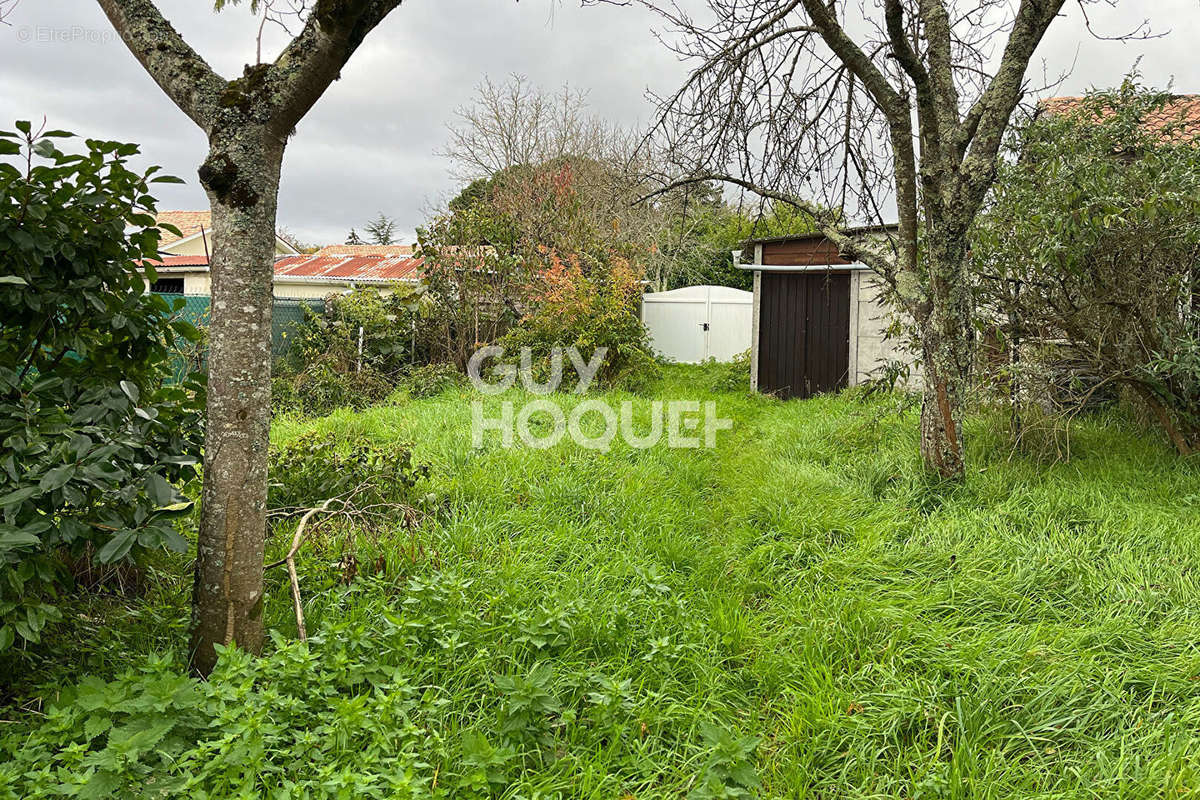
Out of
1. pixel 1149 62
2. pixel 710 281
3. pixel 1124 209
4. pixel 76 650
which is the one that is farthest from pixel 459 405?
pixel 710 281

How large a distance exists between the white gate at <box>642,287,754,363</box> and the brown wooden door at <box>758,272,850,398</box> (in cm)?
520

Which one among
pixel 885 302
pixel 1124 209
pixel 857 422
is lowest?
pixel 857 422

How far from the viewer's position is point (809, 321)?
10562mm

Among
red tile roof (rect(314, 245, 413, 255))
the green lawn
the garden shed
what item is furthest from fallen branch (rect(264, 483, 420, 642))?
red tile roof (rect(314, 245, 413, 255))

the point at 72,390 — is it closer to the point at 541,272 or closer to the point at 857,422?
the point at 857,422

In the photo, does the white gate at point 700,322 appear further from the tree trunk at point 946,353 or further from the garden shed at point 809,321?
the tree trunk at point 946,353

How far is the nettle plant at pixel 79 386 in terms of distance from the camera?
185 centimetres

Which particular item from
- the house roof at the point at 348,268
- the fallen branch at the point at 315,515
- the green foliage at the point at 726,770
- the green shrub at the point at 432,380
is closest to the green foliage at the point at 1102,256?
the green foliage at the point at 726,770

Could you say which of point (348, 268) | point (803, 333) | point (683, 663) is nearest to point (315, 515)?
point (683, 663)

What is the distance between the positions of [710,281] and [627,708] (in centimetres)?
2264

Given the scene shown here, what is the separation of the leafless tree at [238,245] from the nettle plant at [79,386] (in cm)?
18

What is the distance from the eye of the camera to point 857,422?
262 inches

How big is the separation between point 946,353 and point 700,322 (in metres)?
12.0

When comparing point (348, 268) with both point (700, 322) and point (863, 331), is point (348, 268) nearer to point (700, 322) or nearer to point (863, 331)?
point (700, 322)
